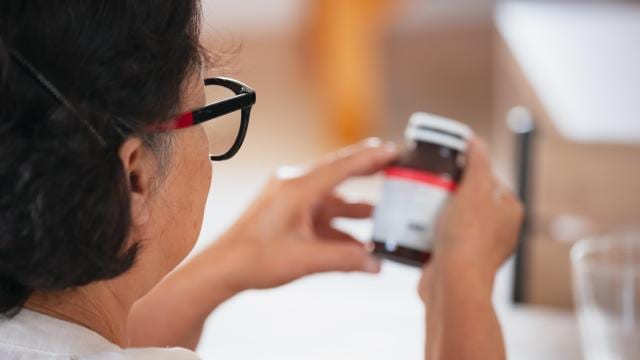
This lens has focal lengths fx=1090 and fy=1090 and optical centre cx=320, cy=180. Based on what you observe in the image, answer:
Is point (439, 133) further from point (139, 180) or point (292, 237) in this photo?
point (139, 180)

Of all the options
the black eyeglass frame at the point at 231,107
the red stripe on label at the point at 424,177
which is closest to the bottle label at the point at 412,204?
the red stripe on label at the point at 424,177

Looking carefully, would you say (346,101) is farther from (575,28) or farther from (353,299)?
(353,299)

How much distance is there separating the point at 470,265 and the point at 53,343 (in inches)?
16.5

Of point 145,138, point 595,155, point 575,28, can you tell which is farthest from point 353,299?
point 575,28

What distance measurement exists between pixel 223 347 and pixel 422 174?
511 millimetres

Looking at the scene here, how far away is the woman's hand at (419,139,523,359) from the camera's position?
94cm

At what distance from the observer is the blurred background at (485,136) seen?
4.48 feet

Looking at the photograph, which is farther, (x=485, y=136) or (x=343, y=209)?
(x=485, y=136)

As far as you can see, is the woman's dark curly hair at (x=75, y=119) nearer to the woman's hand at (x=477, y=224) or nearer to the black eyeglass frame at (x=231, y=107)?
the black eyeglass frame at (x=231, y=107)

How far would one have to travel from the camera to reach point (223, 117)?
79cm

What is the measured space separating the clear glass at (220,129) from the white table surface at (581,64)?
29.5 inches

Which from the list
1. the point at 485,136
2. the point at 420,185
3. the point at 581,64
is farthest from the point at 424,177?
the point at 485,136

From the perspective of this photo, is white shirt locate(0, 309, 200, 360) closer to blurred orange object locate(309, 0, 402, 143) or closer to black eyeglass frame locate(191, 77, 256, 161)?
black eyeglass frame locate(191, 77, 256, 161)

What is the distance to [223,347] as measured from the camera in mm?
1390
